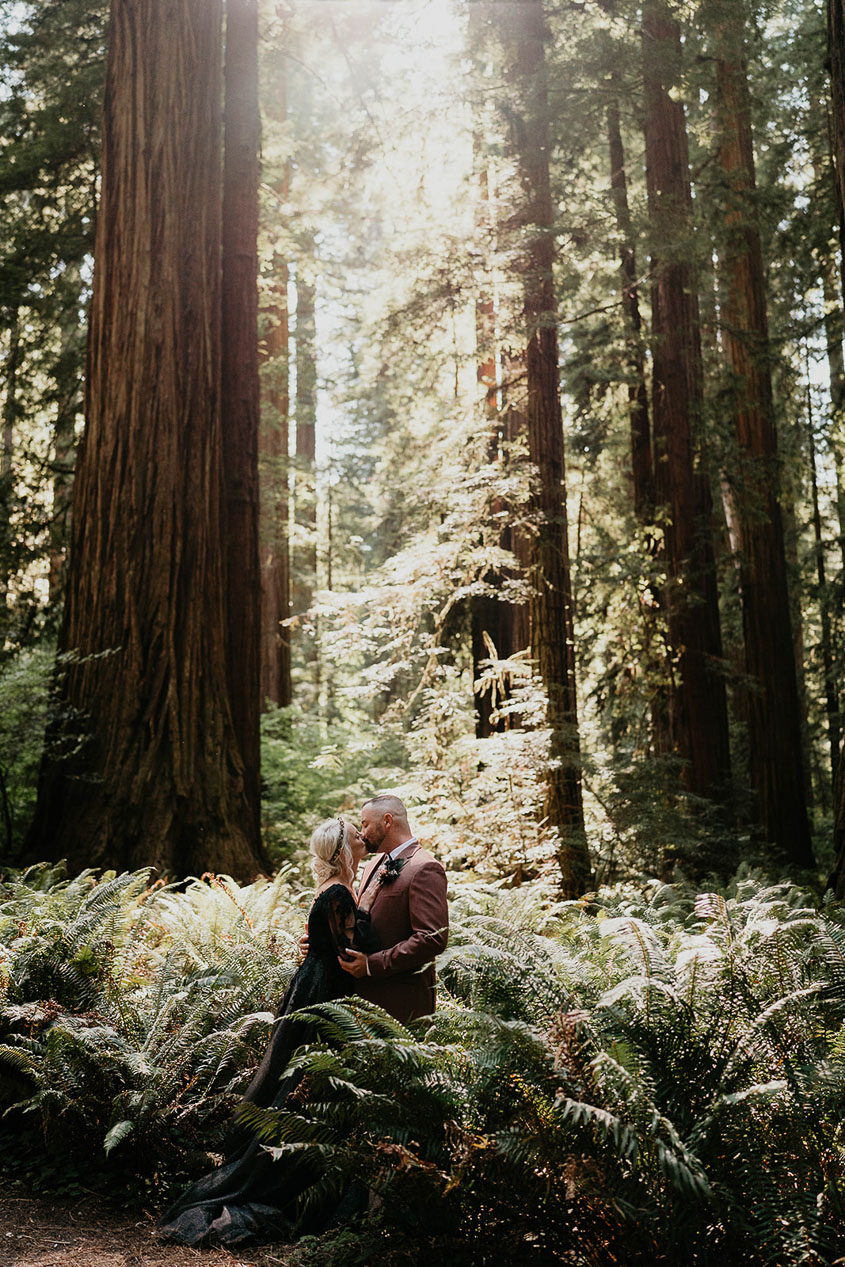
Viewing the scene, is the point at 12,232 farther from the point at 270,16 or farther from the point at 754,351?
the point at 754,351

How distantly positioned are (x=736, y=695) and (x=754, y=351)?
23.0 feet

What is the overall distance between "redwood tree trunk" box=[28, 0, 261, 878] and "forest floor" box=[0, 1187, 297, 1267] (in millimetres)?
4043

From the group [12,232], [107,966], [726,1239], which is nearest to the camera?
[726,1239]

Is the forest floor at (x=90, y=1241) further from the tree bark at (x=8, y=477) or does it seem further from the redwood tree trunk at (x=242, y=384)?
the tree bark at (x=8, y=477)

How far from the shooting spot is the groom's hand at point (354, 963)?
13.7 ft

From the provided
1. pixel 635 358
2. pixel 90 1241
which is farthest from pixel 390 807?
pixel 635 358

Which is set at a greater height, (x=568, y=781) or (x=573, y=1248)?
(x=568, y=781)

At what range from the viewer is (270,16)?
15164mm

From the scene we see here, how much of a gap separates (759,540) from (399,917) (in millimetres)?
11854

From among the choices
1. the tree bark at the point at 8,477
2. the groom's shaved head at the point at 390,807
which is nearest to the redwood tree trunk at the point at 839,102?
the groom's shaved head at the point at 390,807

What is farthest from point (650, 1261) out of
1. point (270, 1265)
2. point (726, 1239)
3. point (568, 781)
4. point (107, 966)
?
point (568, 781)

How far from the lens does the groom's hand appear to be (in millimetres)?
4168

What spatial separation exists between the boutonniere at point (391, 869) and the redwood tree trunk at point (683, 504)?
8.40 m

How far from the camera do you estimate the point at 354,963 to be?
4.19 metres
